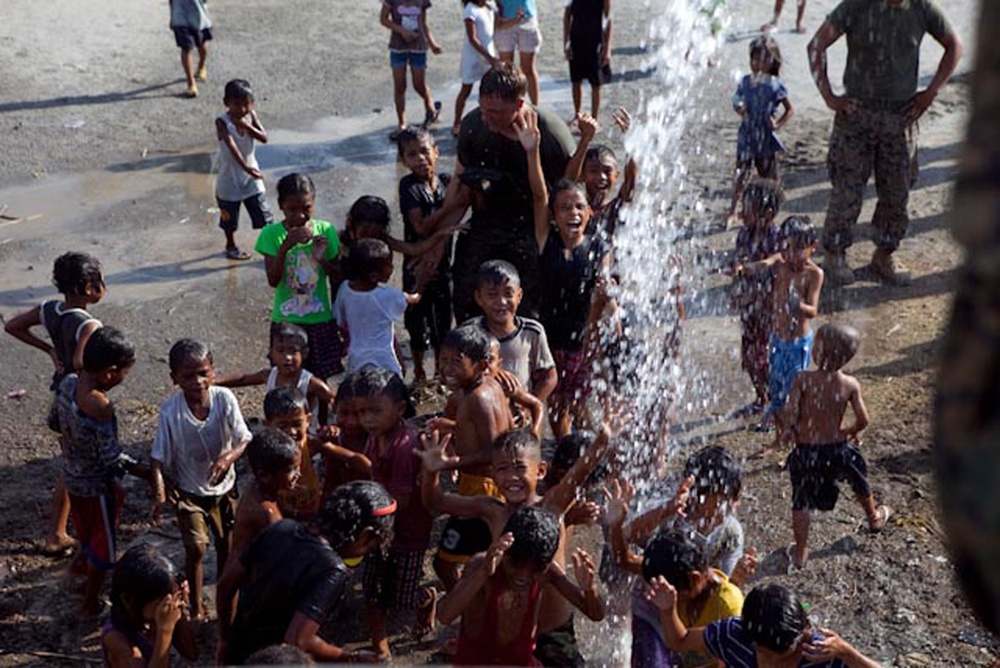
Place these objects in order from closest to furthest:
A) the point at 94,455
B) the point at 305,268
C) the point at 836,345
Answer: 1. the point at 94,455
2. the point at 836,345
3. the point at 305,268

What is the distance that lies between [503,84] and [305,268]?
4.66 ft

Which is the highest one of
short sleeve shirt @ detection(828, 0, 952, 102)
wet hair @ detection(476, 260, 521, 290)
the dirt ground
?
short sleeve shirt @ detection(828, 0, 952, 102)

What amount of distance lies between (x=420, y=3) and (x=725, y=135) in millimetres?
2829

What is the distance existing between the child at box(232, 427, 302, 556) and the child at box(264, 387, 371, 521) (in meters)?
0.31

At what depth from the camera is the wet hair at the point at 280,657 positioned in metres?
3.54

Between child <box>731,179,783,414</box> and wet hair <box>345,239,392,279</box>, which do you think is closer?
wet hair <box>345,239,392,279</box>

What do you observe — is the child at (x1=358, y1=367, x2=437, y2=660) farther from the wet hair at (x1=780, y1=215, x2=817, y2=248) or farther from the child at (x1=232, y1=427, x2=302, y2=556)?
the wet hair at (x1=780, y1=215, x2=817, y2=248)

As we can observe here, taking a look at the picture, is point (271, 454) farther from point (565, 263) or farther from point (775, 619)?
point (565, 263)

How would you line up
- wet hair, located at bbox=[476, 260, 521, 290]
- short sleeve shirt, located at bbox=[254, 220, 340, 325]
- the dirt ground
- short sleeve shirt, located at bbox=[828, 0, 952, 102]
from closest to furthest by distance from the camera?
1. the dirt ground
2. wet hair, located at bbox=[476, 260, 521, 290]
3. short sleeve shirt, located at bbox=[254, 220, 340, 325]
4. short sleeve shirt, located at bbox=[828, 0, 952, 102]

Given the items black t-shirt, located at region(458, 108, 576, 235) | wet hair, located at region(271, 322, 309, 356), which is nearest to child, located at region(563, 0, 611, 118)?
black t-shirt, located at region(458, 108, 576, 235)

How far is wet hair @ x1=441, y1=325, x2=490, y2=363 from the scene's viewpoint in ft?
16.9

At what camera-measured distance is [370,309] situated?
20.3 ft

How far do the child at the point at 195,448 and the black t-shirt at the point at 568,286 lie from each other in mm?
1669

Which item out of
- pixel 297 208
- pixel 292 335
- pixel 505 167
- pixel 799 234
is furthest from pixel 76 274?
pixel 799 234
